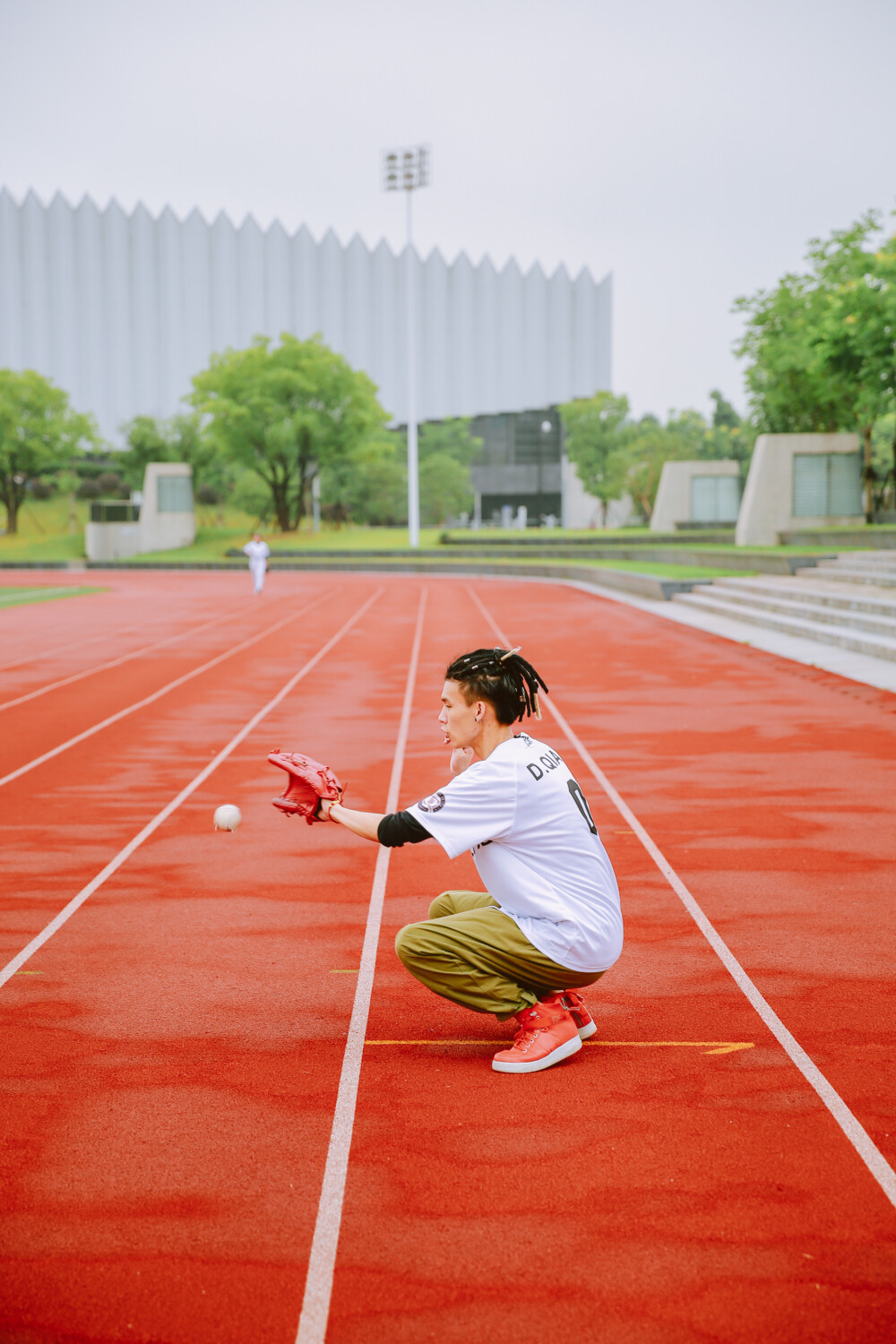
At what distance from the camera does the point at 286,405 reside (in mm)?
59188

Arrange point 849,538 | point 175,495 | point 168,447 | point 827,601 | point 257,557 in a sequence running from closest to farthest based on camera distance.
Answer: point 827,601, point 257,557, point 849,538, point 175,495, point 168,447

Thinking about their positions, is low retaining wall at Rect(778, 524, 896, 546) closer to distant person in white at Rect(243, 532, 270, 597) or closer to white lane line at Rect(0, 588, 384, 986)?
distant person in white at Rect(243, 532, 270, 597)

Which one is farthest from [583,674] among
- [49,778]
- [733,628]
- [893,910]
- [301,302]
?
[301,302]

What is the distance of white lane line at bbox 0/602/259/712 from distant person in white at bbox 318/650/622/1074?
9.60 m

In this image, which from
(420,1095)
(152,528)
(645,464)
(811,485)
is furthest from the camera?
(152,528)

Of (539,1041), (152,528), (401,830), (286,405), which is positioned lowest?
(539,1041)

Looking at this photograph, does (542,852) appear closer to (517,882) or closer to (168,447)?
(517,882)

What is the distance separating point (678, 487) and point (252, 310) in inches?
1803

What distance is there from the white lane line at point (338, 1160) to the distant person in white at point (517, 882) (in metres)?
0.42

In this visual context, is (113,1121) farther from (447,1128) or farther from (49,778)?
(49,778)

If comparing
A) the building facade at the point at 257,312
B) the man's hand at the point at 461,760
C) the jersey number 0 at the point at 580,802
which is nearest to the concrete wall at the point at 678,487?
the building facade at the point at 257,312

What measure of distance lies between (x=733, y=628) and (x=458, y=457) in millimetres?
65655

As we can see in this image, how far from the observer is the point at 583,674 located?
14914mm

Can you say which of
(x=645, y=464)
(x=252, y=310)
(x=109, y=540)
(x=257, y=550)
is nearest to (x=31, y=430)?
(x=109, y=540)
